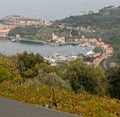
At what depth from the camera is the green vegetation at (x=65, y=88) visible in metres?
3.88

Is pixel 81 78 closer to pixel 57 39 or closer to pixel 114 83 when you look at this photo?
pixel 114 83

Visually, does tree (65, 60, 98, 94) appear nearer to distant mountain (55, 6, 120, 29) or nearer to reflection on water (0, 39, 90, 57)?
reflection on water (0, 39, 90, 57)

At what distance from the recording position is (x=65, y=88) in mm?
7070

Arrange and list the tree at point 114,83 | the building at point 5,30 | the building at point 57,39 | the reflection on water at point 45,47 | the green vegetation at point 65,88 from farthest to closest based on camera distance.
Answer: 1. the building at point 5,30
2. the building at point 57,39
3. the reflection on water at point 45,47
4. the tree at point 114,83
5. the green vegetation at point 65,88

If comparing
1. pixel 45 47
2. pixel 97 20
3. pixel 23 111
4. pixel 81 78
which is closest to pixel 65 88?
pixel 81 78

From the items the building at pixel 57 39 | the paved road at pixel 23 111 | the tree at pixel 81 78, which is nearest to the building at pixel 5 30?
the building at pixel 57 39

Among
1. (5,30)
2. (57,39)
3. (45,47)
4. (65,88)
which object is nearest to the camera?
(65,88)

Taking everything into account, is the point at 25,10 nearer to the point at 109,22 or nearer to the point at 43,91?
the point at 109,22

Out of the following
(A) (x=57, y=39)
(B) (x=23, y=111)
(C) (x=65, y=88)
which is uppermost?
(B) (x=23, y=111)

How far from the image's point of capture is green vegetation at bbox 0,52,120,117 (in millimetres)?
3875

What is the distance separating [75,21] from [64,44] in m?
8.01

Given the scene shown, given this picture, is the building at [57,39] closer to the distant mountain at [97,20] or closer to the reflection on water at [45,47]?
the reflection on water at [45,47]

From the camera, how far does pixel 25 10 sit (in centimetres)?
6706

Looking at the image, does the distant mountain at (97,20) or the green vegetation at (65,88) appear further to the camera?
the distant mountain at (97,20)
